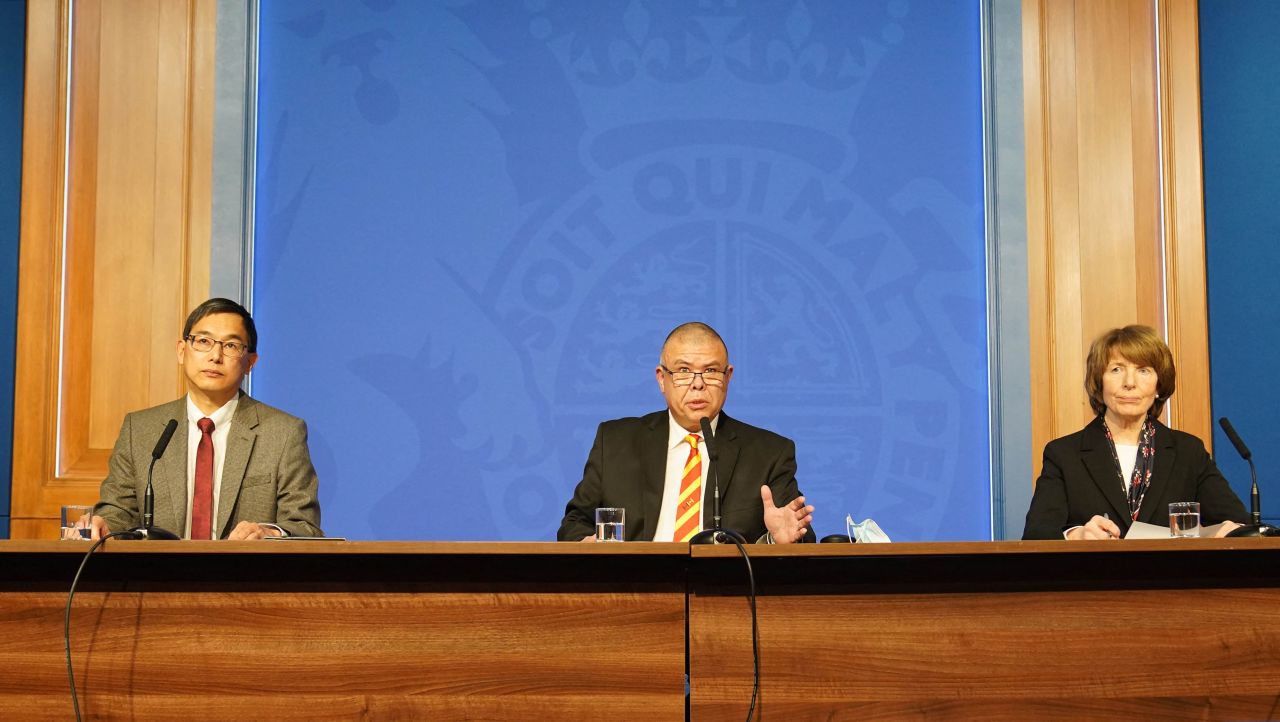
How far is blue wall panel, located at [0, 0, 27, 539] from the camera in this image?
3.75 m

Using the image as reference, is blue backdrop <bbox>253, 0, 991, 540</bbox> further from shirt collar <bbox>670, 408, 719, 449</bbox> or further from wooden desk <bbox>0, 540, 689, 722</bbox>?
wooden desk <bbox>0, 540, 689, 722</bbox>

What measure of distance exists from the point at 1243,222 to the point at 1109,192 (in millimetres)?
475

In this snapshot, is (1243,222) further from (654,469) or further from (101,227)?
(101,227)

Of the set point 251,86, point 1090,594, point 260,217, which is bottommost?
point 1090,594

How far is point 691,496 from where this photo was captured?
122 inches

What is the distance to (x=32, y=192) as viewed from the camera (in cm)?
380

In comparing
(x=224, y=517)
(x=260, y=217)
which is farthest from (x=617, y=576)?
(x=260, y=217)

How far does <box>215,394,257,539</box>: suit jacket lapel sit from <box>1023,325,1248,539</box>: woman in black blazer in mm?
2104

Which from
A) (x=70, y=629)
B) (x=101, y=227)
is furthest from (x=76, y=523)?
(x=101, y=227)

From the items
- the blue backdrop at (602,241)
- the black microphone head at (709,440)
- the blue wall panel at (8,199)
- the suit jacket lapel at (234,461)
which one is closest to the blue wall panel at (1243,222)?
the blue backdrop at (602,241)

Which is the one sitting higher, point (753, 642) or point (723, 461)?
point (723, 461)

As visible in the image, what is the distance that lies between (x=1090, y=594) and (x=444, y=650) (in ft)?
3.81

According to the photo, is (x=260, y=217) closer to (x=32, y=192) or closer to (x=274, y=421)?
(x=32, y=192)

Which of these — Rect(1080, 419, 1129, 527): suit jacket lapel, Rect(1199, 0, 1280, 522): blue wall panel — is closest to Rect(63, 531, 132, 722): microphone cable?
Rect(1080, 419, 1129, 527): suit jacket lapel
